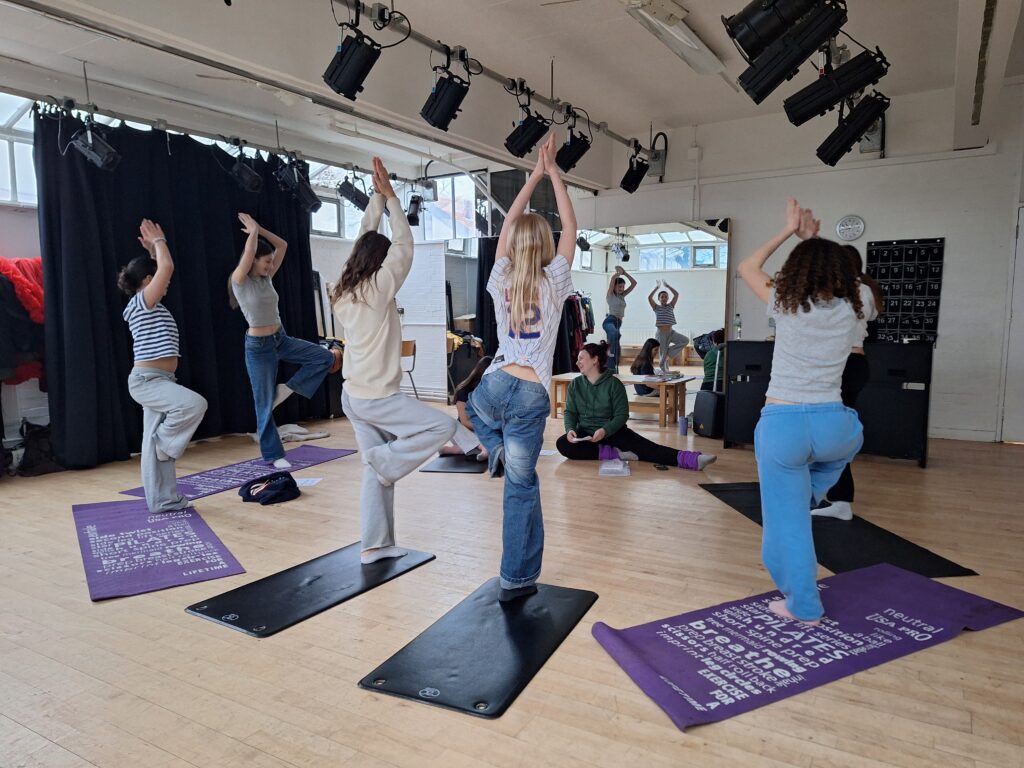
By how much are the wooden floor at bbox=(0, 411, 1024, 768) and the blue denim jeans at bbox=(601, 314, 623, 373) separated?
13.1 feet

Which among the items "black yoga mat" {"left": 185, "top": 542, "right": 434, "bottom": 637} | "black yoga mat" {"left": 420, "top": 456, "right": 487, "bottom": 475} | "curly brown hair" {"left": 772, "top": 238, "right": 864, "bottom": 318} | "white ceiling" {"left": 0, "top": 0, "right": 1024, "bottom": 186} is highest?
"white ceiling" {"left": 0, "top": 0, "right": 1024, "bottom": 186}

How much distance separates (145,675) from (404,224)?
1959 mm

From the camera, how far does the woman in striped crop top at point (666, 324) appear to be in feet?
24.0

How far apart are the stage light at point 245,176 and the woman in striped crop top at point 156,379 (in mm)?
2233

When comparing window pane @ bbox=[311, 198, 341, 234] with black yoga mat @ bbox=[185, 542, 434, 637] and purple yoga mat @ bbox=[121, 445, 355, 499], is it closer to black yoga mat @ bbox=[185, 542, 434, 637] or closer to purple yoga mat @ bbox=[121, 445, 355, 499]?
purple yoga mat @ bbox=[121, 445, 355, 499]

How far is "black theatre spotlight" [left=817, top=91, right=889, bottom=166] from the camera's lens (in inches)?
193

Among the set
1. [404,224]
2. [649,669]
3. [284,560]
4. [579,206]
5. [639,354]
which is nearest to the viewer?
[649,669]

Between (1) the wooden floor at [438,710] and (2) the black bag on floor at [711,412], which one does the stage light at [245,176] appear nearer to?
(1) the wooden floor at [438,710]

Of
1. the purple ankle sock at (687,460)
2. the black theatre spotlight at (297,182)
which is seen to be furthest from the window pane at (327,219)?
the purple ankle sock at (687,460)

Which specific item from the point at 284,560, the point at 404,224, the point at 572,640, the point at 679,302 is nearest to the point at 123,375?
the point at 284,560

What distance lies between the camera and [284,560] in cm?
317

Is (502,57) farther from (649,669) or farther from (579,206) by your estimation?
(649,669)

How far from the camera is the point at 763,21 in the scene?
3068 millimetres

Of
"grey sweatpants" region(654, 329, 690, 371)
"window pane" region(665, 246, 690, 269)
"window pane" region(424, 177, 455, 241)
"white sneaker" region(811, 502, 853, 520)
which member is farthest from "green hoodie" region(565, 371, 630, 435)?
"window pane" region(424, 177, 455, 241)
